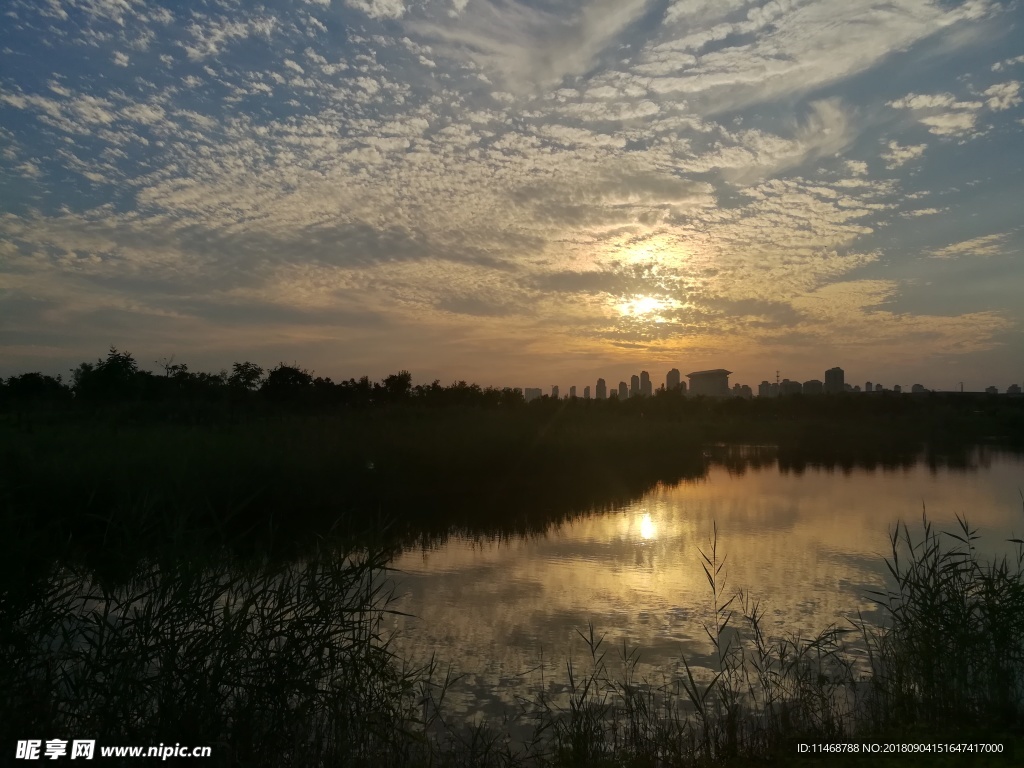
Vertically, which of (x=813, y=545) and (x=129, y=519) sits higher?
(x=129, y=519)

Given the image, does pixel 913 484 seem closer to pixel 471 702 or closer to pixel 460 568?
pixel 460 568

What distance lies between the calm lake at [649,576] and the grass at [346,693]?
1.00 meters

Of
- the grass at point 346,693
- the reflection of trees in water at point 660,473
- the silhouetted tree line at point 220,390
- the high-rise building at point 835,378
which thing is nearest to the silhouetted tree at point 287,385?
the silhouetted tree line at point 220,390

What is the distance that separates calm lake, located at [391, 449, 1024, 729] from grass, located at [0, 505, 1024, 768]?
3.30 feet

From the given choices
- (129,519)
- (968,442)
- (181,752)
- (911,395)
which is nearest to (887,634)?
(181,752)

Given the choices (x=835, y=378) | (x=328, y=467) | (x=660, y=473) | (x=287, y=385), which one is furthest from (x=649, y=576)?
(x=835, y=378)

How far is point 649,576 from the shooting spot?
9273 millimetres

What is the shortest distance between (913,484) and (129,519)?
18.9m

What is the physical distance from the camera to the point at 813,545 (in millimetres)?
11031

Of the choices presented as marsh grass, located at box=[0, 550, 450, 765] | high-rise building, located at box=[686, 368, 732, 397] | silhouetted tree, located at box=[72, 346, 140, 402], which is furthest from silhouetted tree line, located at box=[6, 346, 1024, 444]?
high-rise building, located at box=[686, 368, 732, 397]

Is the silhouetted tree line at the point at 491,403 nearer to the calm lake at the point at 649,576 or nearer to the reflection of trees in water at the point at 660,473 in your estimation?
the reflection of trees in water at the point at 660,473

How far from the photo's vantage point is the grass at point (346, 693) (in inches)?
143

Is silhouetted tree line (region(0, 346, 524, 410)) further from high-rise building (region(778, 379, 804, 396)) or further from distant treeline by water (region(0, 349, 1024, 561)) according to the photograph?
high-rise building (region(778, 379, 804, 396))

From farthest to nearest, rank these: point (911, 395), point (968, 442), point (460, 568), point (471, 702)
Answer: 1. point (911, 395)
2. point (968, 442)
3. point (460, 568)
4. point (471, 702)
